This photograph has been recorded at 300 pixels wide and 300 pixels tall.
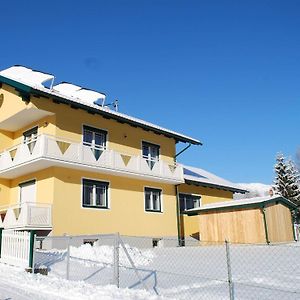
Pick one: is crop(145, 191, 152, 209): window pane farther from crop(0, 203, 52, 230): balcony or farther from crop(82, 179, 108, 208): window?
crop(0, 203, 52, 230): balcony

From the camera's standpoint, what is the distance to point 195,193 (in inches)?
1103

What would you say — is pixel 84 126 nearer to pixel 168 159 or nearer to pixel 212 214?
pixel 168 159

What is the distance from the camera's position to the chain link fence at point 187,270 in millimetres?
8789

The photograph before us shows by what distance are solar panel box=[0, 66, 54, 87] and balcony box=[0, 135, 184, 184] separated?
3.88m

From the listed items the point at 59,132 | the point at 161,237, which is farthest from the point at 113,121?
the point at 161,237

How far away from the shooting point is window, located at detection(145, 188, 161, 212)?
2414cm

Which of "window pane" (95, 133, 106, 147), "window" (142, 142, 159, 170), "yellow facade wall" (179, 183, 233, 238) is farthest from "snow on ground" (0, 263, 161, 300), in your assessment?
"yellow facade wall" (179, 183, 233, 238)

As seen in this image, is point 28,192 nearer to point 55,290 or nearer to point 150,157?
point 150,157

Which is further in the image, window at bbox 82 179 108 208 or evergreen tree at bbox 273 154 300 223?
evergreen tree at bbox 273 154 300 223

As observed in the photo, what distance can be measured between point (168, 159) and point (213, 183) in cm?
446

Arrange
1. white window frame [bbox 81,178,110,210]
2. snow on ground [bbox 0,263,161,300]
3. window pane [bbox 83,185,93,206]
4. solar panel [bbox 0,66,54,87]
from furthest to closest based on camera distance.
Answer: solar panel [bbox 0,66,54,87], window pane [bbox 83,185,93,206], white window frame [bbox 81,178,110,210], snow on ground [bbox 0,263,161,300]

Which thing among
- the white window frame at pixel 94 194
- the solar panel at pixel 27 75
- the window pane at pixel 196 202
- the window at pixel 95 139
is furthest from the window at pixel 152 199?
the solar panel at pixel 27 75

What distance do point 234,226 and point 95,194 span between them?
26.7 ft

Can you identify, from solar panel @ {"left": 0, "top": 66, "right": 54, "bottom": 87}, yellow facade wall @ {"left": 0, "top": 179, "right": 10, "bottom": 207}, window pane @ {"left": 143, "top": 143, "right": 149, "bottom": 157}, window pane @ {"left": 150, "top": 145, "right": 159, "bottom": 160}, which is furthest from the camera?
window pane @ {"left": 150, "top": 145, "right": 159, "bottom": 160}
